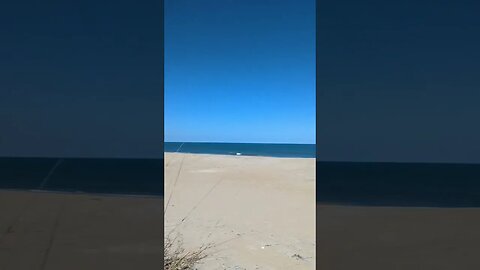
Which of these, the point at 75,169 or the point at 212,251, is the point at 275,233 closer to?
the point at 212,251

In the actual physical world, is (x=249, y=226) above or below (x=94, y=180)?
above

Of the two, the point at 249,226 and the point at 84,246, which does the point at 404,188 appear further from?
the point at 84,246

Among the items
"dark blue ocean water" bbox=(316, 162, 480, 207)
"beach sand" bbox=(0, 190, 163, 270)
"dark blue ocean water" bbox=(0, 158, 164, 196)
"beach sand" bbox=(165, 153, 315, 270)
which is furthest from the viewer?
"dark blue ocean water" bbox=(316, 162, 480, 207)

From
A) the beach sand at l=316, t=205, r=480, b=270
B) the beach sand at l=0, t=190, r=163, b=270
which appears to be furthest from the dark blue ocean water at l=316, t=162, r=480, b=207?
the beach sand at l=0, t=190, r=163, b=270

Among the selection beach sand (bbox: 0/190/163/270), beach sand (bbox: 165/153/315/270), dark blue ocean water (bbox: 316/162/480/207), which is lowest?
dark blue ocean water (bbox: 316/162/480/207)

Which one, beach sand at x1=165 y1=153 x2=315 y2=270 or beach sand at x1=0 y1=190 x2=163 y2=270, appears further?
beach sand at x1=165 y1=153 x2=315 y2=270

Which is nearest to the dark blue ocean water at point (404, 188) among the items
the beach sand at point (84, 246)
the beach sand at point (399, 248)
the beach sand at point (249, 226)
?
the beach sand at point (249, 226)

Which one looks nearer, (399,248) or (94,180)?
(399,248)

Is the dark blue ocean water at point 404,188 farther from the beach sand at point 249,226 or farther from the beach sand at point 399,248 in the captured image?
the beach sand at point 399,248

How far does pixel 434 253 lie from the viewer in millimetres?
2213

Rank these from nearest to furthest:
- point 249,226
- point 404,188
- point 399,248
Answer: point 399,248 → point 249,226 → point 404,188

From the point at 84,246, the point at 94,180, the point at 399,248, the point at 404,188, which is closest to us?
the point at 84,246

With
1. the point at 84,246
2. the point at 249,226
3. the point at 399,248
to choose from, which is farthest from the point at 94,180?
the point at 399,248

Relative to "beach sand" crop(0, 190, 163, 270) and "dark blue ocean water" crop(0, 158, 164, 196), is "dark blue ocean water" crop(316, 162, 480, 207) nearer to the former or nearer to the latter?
"dark blue ocean water" crop(0, 158, 164, 196)
